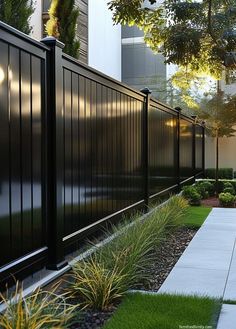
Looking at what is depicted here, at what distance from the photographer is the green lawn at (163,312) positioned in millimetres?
3668

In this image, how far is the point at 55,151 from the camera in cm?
489

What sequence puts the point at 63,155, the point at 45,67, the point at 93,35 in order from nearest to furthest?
the point at 45,67 < the point at 63,155 < the point at 93,35

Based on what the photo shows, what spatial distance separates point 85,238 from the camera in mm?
5898

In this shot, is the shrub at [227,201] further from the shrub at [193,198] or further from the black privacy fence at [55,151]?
the black privacy fence at [55,151]

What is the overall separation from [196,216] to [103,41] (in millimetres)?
21451

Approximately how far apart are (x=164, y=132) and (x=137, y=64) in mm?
23618

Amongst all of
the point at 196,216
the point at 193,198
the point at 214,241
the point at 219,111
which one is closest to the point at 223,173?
the point at 219,111

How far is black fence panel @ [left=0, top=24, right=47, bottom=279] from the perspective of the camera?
3.96 meters

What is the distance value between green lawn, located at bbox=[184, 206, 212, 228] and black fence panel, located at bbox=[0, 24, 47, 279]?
14.9 feet

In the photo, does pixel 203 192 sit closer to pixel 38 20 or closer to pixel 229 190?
pixel 229 190

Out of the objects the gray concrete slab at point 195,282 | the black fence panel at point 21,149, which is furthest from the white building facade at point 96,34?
the gray concrete slab at point 195,282

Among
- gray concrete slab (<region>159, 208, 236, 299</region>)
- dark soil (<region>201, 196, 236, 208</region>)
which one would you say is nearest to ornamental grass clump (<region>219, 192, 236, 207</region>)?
dark soil (<region>201, 196, 236, 208</region>)

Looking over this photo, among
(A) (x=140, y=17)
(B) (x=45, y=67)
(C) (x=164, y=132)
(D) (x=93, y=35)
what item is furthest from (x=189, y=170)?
(D) (x=93, y=35)

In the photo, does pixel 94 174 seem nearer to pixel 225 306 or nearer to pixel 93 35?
pixel 225 306
